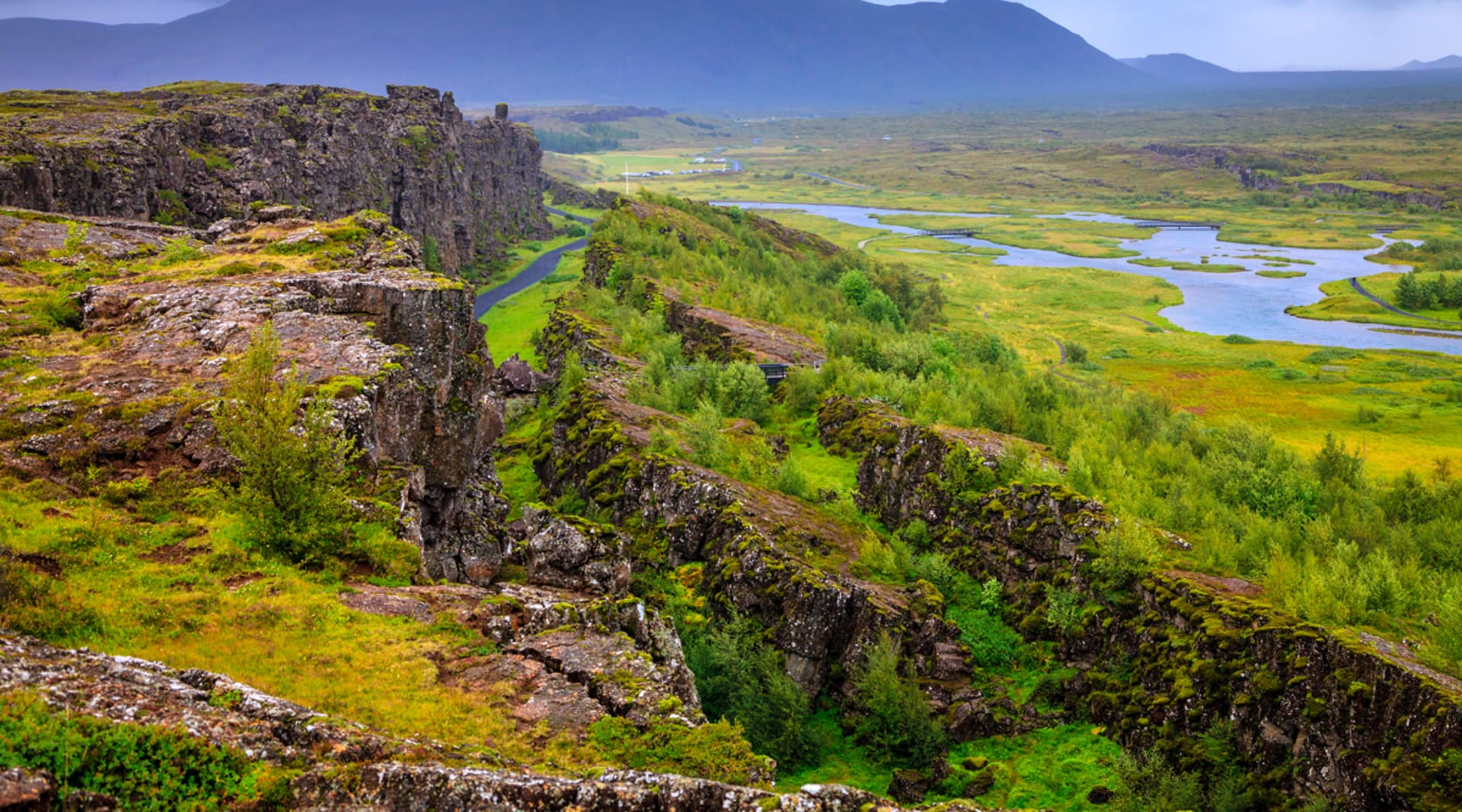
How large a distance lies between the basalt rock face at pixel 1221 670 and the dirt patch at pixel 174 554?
2416 cm

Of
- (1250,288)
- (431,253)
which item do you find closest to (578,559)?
(431,253)

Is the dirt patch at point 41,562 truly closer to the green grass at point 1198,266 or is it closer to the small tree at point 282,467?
the small tree at point 282,467

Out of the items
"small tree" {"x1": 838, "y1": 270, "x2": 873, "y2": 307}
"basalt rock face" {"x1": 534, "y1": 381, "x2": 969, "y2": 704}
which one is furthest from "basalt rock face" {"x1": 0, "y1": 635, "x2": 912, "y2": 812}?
"small tree" {"x1": 838, "y1": 270, "x2": 873, "y2": 307}

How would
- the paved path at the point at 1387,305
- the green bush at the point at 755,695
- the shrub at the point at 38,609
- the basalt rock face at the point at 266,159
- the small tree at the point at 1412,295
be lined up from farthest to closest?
the small tree at the point at 1412,295 → the paved path at the point at 1387,305 → the basalt rock face at the point at 266,159 → the green bush at the point at 755,695 → the shrub at the point at 38,609

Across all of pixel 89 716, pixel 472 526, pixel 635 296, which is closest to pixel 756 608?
pixel 472 526

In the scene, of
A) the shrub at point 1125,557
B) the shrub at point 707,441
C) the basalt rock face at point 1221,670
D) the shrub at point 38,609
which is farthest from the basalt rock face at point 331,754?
the shrub at point 707,441

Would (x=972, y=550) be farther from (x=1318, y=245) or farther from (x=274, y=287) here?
(x=1318, y=245)

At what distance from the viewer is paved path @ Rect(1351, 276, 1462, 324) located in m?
116

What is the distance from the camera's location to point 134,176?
58.5 metres

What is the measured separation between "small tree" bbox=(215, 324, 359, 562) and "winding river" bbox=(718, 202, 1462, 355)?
117 meters

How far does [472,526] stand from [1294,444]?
6888 cm

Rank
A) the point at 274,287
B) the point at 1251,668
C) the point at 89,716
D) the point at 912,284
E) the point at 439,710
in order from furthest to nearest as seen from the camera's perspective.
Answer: the point at 912,284 < the point at 274,287 < the point at 1251,668 < the point at 439,710 < the point at 89,716

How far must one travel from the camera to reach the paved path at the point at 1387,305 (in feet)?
381

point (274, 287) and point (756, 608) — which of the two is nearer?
point (274, 287)
